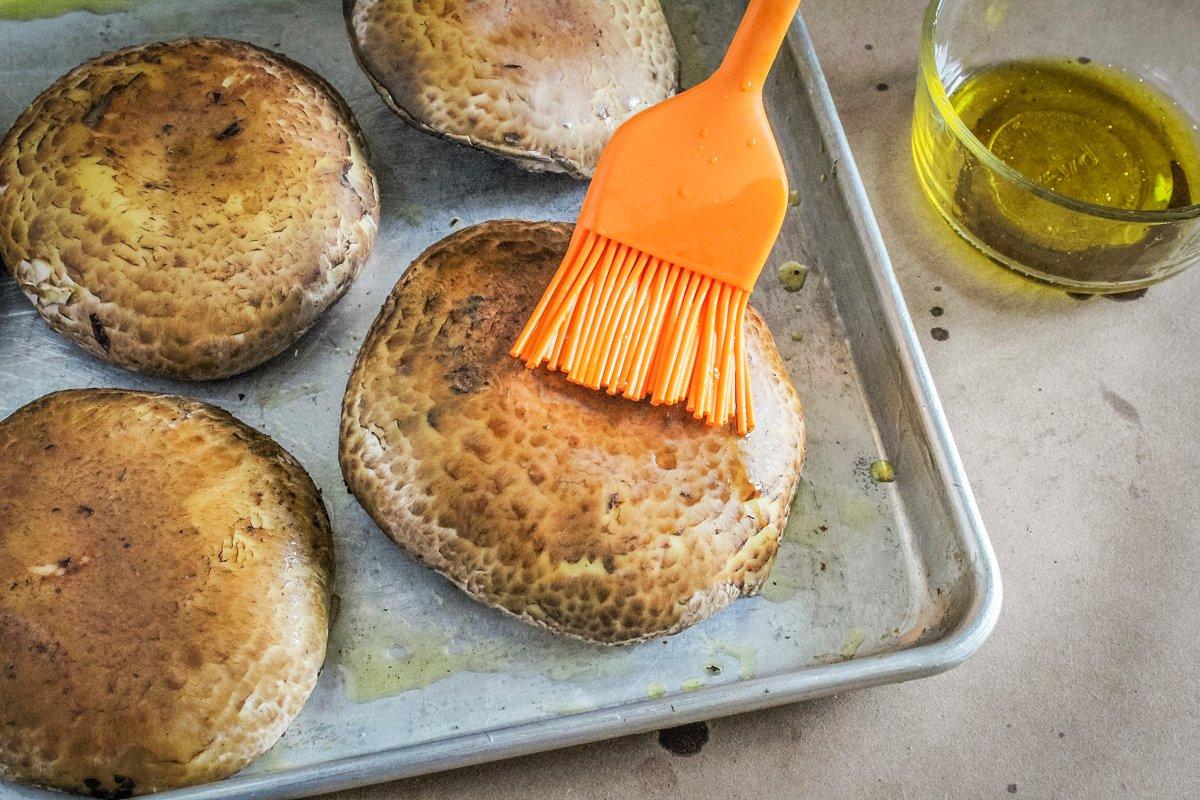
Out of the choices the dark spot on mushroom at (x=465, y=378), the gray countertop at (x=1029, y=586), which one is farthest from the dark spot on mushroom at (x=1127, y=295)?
the dark spot on mushroom at (x=465, y=378)

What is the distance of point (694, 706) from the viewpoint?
1.21 metres

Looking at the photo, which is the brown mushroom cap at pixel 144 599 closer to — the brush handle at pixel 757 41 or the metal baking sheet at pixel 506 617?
the metal baking sheet at pixel 506 617

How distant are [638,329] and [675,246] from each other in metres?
0.10

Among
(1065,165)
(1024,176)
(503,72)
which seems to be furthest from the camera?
(1065,165)

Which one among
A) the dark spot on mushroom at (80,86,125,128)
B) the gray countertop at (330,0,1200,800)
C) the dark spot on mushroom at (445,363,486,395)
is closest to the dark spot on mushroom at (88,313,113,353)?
the dark spot on mushroom at (80,86,125,128)

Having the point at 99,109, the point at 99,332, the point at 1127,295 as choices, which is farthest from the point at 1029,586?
the point at 99,109

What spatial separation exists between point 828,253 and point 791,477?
0.42 m

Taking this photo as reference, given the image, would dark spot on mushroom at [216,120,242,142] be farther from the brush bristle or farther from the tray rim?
the tray rim

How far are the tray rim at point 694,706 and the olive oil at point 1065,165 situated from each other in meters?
0.40

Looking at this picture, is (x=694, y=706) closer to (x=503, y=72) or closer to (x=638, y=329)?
(x=638, y=329)

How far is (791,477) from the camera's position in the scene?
134cm

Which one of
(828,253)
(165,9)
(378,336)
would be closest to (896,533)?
(828,253)

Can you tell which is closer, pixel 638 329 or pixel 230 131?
pixel 638 329

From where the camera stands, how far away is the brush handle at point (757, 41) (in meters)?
1.21
